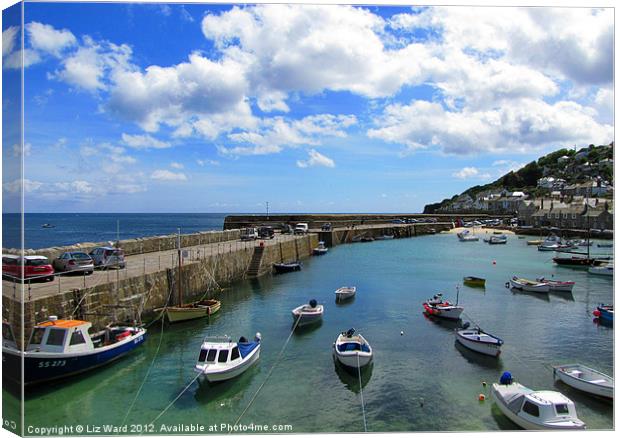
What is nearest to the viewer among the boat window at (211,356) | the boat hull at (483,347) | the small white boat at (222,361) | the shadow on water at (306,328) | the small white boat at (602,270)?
the small white boat at (222,361)

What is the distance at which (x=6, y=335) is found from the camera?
449 inches

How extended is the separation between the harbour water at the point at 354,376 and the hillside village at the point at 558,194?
31.7 m

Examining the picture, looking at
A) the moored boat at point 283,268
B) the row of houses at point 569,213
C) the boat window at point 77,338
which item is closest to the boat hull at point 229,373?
the boat window at point 77,338

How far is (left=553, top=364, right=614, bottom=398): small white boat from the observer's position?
14219mm

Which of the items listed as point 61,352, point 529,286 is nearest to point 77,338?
point 61,352

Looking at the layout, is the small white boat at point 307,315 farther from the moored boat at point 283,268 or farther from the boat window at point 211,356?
the moored boat at point 283,268

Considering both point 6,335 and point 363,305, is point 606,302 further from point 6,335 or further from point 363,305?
point 6,335

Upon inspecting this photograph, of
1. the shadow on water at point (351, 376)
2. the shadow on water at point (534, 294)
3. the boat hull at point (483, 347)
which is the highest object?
the boat hull at point (483, 347)

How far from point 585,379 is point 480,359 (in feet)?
13.0

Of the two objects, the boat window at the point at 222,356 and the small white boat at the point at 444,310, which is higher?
the boat window at the point at 222,356

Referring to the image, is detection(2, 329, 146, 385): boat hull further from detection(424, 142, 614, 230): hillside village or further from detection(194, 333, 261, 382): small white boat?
detection(424, 142, 614, 230): hillside village

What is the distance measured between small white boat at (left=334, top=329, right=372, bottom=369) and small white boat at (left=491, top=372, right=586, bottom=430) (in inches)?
191

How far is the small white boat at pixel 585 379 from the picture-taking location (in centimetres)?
1422

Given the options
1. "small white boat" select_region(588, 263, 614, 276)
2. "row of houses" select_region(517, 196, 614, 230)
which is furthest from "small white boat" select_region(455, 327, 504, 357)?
"row of houses" select_region(517, 196, 614, 230)
